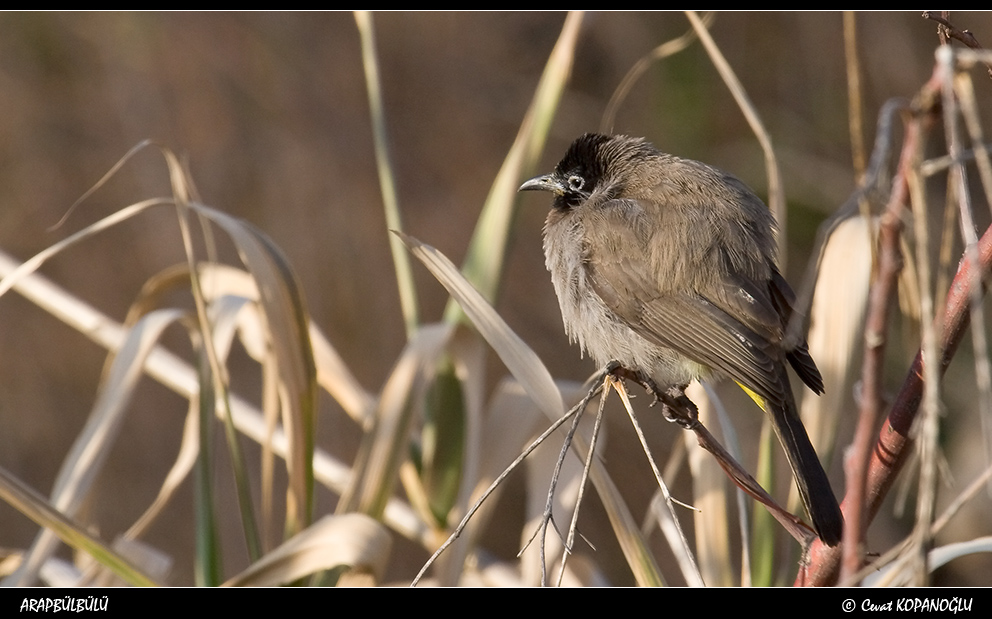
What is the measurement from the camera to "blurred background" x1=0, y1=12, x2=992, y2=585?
20.1 feet

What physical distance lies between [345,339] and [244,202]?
118cm

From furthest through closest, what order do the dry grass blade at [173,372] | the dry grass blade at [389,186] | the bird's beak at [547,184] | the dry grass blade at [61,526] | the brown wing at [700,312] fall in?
the bird's beak at [547,184] → the dry grass blade at [173,372] → the dry grass blade at [389,186] → the brown wing at [700,312] → the dry grass blade at [61,526]

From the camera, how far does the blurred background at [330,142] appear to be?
20.1 ft

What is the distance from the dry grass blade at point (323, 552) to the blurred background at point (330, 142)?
3.84 m

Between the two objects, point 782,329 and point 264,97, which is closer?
point 782,329

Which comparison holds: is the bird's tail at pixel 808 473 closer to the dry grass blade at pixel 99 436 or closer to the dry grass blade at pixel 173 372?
the dry grass blade at pixel 173 372

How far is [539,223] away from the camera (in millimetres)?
6879

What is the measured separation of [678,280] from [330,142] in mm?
4056

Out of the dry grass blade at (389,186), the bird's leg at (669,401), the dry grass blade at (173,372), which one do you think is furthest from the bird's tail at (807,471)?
the dry grass blade at (173,372)

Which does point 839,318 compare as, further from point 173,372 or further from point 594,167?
point 173,372

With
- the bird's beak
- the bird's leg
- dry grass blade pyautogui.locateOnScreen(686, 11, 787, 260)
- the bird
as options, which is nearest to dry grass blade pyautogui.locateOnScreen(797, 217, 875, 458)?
the bird

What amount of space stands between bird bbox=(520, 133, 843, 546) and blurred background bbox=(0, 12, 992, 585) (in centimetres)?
301
